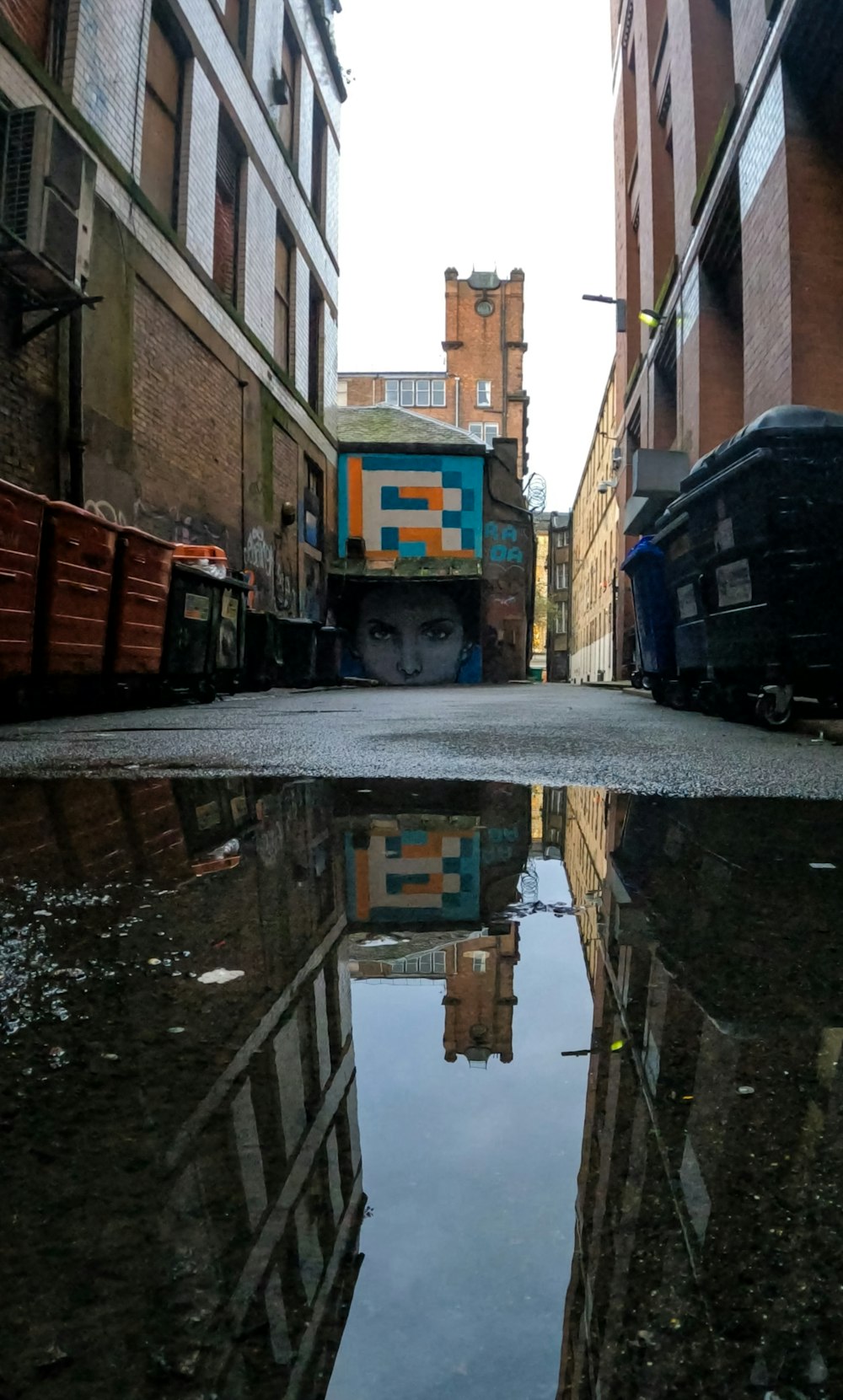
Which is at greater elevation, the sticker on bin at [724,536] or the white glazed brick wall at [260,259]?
the white glazed brick wall at [260,259]

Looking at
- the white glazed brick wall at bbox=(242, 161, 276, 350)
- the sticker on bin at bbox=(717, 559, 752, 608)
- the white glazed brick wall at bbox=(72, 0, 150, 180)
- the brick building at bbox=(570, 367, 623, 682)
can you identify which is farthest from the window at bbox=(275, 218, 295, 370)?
the sticker on bin at bbox=(717, 559, 752, 608)

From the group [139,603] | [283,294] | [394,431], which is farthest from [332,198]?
[139,603]

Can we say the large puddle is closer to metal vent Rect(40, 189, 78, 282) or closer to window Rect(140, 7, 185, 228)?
metal vent Rect(40, 189, 78, 282)

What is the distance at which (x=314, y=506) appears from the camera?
65.4ft

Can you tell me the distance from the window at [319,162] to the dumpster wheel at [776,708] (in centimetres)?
1899

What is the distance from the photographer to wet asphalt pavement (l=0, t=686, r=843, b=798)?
3.32 m

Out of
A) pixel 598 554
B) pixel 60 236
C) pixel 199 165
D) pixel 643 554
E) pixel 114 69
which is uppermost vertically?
pixel 199 165

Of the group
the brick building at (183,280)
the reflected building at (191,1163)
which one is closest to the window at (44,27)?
the brick building at (183,280)

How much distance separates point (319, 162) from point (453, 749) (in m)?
20.7

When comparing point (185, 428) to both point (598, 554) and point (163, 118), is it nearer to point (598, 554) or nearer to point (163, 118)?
point (163, 118)

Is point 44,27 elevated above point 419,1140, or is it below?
above

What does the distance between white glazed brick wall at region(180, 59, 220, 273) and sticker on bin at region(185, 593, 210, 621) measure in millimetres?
6539

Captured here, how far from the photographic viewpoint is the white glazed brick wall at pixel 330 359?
21094 mm

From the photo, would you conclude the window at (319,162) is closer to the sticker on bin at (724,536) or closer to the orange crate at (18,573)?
the orange crate at (18,573)
